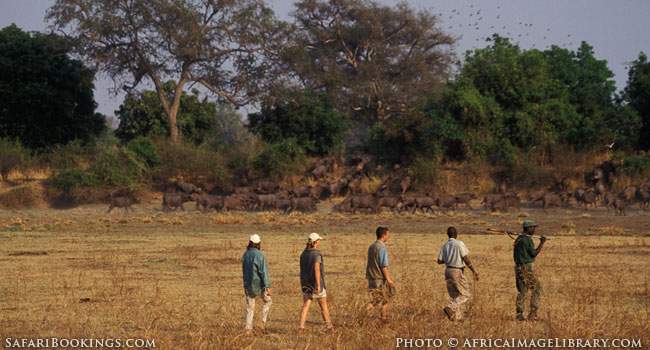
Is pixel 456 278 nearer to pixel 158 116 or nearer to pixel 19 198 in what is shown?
pixel 19 198

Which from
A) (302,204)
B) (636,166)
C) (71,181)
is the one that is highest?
(636,166)

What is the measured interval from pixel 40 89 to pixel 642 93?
100 ft

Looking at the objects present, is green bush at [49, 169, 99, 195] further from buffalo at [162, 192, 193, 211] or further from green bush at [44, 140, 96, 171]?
buffalo at [162, 192, 193, 211]

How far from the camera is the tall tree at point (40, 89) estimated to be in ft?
154

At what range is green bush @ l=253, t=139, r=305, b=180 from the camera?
148ft

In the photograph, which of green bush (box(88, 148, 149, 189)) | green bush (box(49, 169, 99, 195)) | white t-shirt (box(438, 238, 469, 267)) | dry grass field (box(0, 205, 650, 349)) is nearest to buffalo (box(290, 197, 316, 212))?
dry grass field (box(0, 205, 650, 349))

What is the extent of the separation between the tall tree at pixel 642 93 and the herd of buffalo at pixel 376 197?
4611mm

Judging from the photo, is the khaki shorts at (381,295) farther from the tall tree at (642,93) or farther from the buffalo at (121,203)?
the tall tree at (642,93)

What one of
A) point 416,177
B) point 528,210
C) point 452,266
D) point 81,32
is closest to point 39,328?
point 452,266

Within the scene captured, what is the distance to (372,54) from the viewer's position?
60156mm

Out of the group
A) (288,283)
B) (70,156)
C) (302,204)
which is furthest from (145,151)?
(288,283)

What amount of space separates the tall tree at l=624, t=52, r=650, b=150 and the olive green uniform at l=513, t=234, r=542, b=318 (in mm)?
33902

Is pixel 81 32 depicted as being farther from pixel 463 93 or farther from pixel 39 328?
pixel 39 328

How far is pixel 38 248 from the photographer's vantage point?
24797 millimetres
